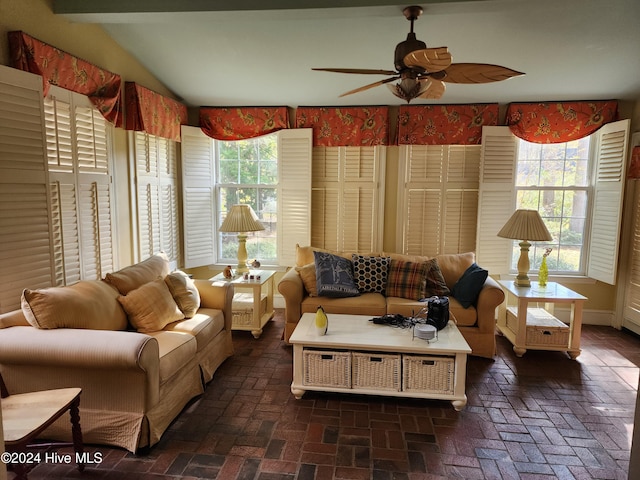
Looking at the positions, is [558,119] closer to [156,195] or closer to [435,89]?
[435,89]

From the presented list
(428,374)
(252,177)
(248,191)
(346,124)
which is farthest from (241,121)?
(428,374)

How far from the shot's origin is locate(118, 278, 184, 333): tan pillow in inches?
110

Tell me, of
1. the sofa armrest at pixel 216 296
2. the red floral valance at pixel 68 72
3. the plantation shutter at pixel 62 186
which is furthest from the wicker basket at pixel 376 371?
the red floral valance at pixel 68 72

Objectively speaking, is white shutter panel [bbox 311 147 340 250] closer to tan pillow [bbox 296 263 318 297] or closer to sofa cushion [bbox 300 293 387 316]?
tan pillow [bbox 296 263 318 297]

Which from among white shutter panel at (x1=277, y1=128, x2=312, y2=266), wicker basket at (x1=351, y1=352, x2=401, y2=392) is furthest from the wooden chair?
white shutter panel at (x1=277, y1=128, x2=312, y2=266)

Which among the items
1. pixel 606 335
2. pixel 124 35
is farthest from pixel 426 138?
pixel 124 35

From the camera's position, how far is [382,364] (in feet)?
9.15

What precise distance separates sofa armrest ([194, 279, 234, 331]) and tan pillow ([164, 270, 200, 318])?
0.18 m

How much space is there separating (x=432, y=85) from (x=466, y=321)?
78.8 inches

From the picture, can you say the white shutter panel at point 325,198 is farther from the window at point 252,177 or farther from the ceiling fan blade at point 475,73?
the ceiling fan blade at point 475,73

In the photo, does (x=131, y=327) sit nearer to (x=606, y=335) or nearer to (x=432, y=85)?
(x=432, y=85)

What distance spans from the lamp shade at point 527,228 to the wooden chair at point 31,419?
3588 millimetres

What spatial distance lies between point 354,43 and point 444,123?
5.04 ft

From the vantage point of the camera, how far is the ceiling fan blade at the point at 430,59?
6.55ft
